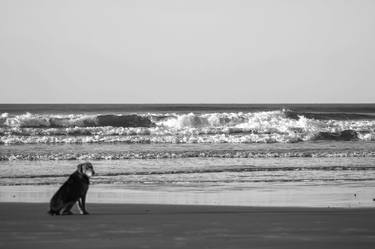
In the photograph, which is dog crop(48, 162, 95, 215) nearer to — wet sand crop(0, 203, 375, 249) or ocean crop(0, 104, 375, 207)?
wet sand crop(0, 203, 375, 249)

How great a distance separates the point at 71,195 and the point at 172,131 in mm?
21457

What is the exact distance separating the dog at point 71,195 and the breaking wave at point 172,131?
15.6 m

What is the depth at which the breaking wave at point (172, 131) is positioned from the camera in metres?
26.2

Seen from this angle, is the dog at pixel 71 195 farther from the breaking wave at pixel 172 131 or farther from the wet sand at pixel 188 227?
the breaking wave at pixel 172 131

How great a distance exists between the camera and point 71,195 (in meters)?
9.49

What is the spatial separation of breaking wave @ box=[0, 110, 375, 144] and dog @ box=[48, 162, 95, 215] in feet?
51.2

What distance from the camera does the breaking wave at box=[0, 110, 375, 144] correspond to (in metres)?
26.2

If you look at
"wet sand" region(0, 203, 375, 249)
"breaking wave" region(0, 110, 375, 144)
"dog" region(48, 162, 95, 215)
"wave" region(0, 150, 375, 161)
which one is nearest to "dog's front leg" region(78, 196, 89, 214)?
"dog" region(48, 162, 95, 215)

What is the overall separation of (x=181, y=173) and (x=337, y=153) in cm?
692

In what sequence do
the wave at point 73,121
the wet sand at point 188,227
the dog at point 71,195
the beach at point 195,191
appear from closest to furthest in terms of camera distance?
the wet sand at point 188,227 < the beach at point 195,191 < the dog at point 71,195 < the wave at point 73,121

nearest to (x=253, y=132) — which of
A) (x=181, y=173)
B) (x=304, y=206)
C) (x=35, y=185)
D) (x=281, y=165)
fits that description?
(x=281, y=165)

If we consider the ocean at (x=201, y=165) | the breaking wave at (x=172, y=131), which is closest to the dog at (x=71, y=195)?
the ocean at (x=201, y=165)

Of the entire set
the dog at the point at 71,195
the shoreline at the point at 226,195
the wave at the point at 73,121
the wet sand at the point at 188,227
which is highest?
the wave at the point at 73,121

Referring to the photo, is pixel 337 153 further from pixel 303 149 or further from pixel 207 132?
pixel 207 132
